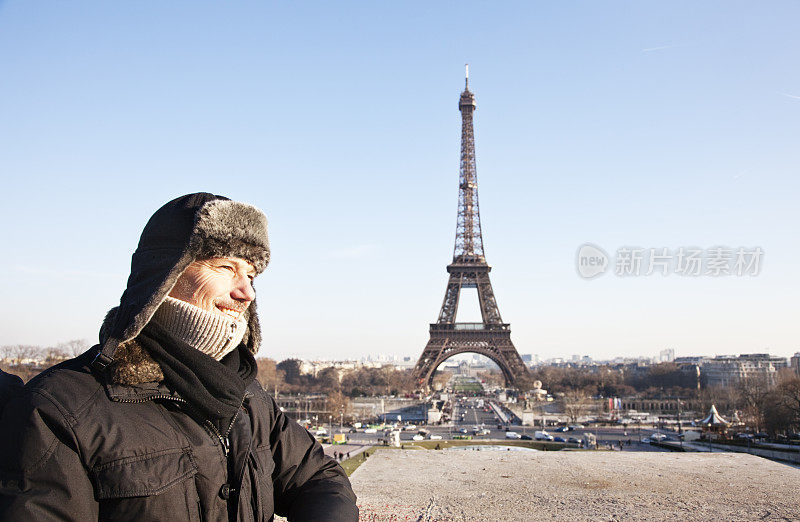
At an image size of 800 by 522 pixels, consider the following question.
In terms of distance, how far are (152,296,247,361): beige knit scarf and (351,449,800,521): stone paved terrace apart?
8952mm

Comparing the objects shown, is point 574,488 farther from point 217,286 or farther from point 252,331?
point 217,286

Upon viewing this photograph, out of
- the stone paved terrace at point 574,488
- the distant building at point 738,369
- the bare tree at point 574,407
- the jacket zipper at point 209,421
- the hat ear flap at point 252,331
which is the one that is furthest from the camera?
the distant building at point 738,369

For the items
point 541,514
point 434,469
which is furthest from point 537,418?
point 541,514

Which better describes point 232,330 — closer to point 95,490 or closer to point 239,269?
point 239,269

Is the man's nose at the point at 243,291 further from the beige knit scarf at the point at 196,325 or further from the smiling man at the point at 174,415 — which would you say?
the beige knit scarf at the point at 196,325

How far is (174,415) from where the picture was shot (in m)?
1.79

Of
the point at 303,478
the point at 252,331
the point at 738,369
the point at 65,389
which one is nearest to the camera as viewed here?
the point at 65,389

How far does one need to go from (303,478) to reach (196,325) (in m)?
0.76

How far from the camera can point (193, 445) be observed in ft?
5.80

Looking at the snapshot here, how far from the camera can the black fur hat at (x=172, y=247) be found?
1.72 metres

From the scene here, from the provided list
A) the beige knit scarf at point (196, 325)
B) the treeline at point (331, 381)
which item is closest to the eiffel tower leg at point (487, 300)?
the treeline at point (331, 381)

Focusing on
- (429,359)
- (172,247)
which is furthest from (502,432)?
(172,247)

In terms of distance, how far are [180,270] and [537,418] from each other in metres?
43.0

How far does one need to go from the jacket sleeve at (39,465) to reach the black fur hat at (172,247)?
22 cm
